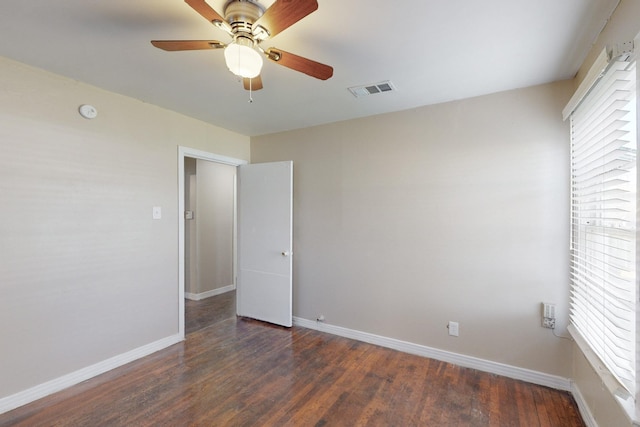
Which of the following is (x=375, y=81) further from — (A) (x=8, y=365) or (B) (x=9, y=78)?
(A) (x=8, y=365)

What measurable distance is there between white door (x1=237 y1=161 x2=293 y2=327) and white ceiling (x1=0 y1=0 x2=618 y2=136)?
1115mm

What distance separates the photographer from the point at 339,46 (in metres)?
1.85

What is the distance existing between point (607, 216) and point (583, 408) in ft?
A: 4.43

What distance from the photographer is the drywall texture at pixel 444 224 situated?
236 cm

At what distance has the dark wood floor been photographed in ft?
6.44

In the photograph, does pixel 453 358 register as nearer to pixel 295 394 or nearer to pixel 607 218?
pixel 295 394

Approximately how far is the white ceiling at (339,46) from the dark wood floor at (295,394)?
241cm

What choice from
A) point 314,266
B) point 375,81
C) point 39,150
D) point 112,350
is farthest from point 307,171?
point 112,350

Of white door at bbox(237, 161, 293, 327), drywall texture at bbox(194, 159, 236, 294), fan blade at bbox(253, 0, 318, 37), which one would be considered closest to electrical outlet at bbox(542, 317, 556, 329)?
white door at bbox(237, 161, 293, 327)

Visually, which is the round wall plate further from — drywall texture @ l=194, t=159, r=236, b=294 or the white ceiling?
drywall texture @ l=194, t=159, r=236, b=294

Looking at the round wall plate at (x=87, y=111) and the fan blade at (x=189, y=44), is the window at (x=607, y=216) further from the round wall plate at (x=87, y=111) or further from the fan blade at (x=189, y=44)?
the round wall plate at (x=87, y=111)

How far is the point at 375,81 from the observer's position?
232 centimetres

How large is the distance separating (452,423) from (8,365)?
9.97 ft

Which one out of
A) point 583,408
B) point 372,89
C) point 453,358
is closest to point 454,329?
point 453,358
